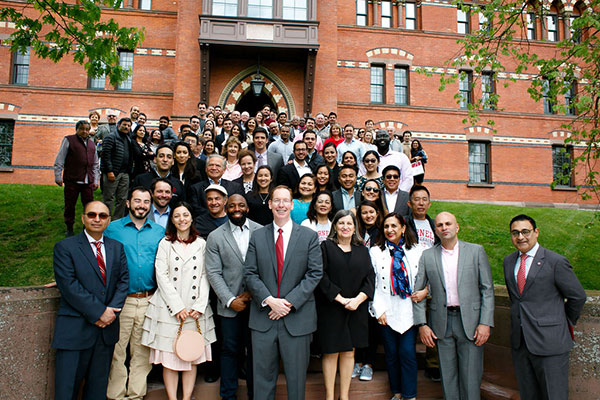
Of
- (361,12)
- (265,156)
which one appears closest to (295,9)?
(361,12)

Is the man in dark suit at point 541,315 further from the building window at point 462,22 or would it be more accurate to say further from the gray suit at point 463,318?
the building window at point 462,22

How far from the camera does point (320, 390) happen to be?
168 inches

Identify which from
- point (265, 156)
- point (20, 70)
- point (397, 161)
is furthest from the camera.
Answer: point (20, 70)

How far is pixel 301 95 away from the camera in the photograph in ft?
52.7

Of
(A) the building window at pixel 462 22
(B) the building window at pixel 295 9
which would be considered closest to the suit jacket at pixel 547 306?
(B) the building window at pixel 295 9

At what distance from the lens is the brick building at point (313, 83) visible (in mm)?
15094

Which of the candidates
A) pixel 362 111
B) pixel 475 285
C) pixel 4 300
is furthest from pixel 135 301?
pixel 362 111

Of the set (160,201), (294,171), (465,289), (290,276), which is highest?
(294,171)

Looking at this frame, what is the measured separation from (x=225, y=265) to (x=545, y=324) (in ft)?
10.0

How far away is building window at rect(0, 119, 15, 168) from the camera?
51.7 feet

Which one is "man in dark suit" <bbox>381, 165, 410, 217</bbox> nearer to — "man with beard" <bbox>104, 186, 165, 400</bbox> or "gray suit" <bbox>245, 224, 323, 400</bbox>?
"gray suit" <bbox>245, 224, 323, 400</bbox>

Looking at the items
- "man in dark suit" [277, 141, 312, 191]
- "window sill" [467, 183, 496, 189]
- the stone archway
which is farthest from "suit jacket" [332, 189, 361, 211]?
"window sill" [467, 183, 496, 189]

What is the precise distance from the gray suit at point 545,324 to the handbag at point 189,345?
3.00 meters

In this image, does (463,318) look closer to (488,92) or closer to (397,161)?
(397,161)
